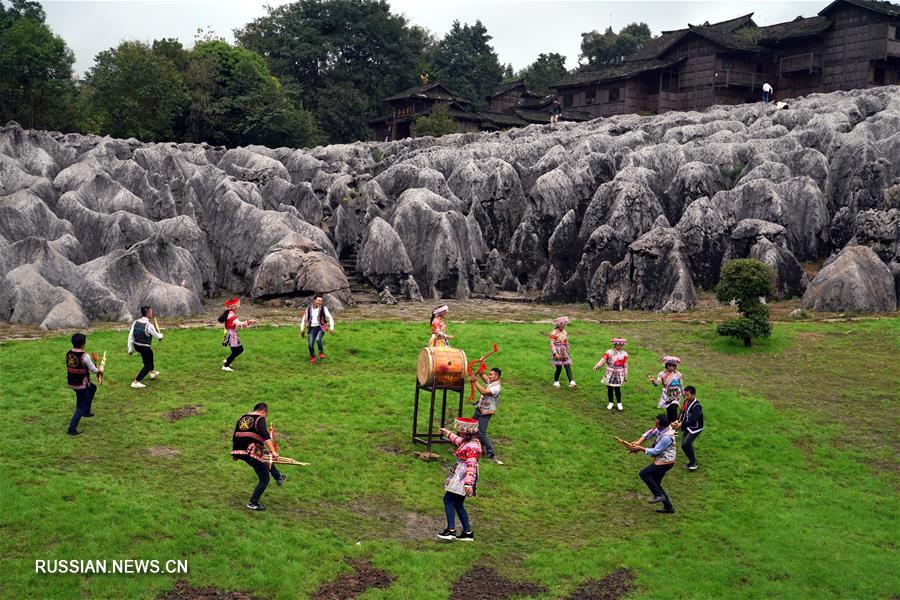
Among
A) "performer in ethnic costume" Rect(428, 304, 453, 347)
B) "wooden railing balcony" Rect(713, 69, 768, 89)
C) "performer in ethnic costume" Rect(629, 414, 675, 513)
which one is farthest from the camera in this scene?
"wooden railing balcony" Rect(713, 69, 768, 89)

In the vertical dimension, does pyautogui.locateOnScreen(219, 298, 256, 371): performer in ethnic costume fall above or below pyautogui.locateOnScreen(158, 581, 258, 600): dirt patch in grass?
above

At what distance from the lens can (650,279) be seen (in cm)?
4259

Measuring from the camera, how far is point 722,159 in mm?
51844

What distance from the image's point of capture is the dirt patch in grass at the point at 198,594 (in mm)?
14812

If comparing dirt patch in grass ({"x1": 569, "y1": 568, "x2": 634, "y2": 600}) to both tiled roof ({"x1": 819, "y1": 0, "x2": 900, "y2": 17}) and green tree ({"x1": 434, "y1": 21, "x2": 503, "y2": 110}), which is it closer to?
tiled roof ({"x1": 819, "y1": 0, "x2": 900, "y2": 17})

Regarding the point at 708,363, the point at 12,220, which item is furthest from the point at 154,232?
the point at 708,363

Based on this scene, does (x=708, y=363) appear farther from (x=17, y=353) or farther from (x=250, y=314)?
(x=17, y=353)

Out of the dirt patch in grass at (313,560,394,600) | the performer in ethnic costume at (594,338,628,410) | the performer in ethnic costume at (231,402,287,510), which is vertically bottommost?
the dirt patch in grass at (313,560,394,600)

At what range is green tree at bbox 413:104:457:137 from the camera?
269ft

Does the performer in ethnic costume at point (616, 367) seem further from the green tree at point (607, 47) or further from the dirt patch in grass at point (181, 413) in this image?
the green tree at point (607, 47)

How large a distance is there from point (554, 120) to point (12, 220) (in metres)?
47.1

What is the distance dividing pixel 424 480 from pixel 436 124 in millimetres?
65309

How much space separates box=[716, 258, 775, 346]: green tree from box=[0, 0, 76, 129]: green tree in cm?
5948

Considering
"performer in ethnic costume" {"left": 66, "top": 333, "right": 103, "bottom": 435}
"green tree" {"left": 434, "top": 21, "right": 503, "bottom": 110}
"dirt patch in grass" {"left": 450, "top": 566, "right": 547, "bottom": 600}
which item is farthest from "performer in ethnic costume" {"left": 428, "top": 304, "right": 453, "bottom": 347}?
"green tree" {"left": 434, "top": 21, "right": 503, "bottom": 110}
